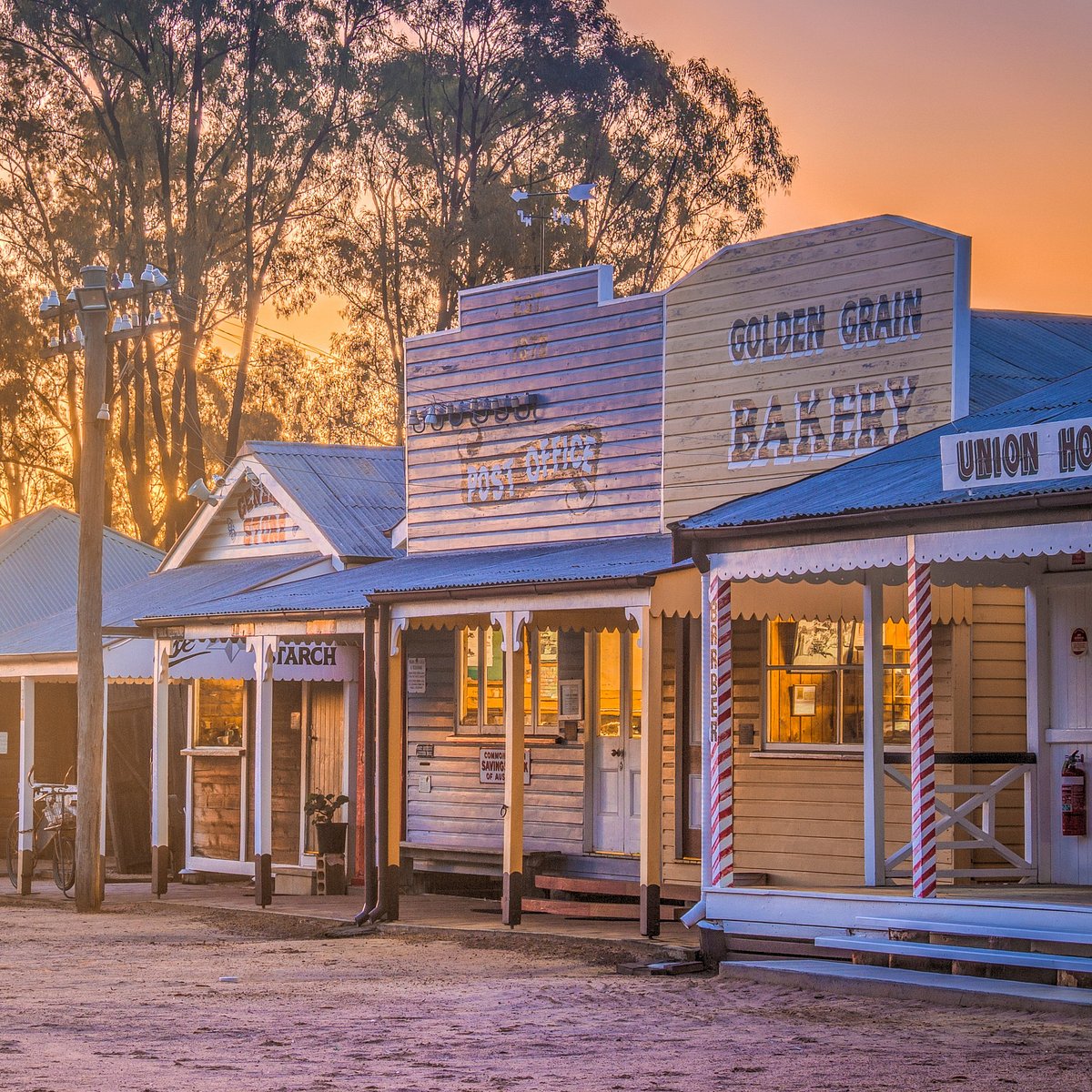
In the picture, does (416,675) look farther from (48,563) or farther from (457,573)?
(48,563)

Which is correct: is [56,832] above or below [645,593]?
below

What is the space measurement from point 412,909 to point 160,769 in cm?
361

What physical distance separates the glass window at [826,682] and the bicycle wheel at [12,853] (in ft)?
33.9

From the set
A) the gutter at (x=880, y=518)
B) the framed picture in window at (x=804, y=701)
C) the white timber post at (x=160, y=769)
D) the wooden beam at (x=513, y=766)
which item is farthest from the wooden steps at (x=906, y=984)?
the white timber post at (x=160, y=769)

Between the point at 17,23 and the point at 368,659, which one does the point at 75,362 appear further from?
the point at 368,659

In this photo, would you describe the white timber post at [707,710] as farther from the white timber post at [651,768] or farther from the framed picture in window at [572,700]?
the framed picture in window at [572,700]

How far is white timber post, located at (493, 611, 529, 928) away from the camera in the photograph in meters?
15.7

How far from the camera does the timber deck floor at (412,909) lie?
1509 centimetres

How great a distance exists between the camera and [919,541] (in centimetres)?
1198

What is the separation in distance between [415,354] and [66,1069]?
11843 millimetres

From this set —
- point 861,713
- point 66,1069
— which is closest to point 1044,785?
point 861,713

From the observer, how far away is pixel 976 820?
1419cm

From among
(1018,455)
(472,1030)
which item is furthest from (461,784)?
(1018,455)

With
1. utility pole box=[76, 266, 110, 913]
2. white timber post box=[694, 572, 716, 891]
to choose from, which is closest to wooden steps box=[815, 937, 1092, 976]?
white timber post box=[694, 572, 716, 891]
